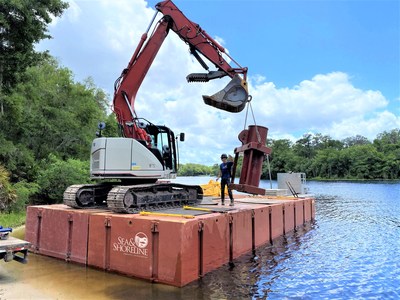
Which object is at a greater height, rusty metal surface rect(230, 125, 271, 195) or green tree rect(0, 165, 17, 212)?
rusty metal surface rect(230, 125, 271, 195)

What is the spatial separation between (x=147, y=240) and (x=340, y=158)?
345 ft

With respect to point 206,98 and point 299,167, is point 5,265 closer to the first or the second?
point 206,98

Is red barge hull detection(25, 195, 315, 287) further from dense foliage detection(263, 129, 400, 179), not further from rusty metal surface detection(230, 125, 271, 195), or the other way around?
dense foliage detection(263, 129, 400, 179)

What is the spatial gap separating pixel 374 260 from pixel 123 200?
7460 mm

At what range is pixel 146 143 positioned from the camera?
9688mm

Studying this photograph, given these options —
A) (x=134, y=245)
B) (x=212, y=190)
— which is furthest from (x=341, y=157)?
(x=134, y=245)

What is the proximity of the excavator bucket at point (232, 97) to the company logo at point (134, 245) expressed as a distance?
423 centimetres

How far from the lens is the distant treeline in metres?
93.2

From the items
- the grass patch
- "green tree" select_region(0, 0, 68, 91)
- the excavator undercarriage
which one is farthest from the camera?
"green tree" select_region(0, 0, 68, 91)

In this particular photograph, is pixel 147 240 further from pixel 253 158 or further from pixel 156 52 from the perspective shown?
pixel 156 52

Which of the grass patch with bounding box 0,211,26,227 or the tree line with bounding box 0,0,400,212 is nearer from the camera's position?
the grass patch with bounding box 0,211,26,227

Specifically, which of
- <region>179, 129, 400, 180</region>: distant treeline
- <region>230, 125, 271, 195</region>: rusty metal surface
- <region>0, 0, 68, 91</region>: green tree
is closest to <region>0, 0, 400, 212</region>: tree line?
<region>0, 0, 68, 91</region>: green tree

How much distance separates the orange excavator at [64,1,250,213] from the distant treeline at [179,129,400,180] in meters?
76.8

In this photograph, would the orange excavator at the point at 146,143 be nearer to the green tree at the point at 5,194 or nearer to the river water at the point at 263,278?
the river water at the point at 263,278
